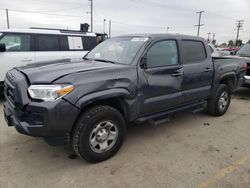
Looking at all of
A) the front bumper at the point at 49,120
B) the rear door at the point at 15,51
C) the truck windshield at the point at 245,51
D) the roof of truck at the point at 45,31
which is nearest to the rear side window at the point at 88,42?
the roof of truck at the point at 45,31

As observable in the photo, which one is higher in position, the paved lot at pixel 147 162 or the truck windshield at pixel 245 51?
the truck windshield at pixel 245 51

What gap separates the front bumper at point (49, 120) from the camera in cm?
244

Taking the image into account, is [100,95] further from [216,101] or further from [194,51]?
[216,101]

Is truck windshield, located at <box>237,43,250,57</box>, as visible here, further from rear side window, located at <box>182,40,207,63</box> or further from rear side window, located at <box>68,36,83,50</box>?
rear side window, located at <box>68,36,83,50</box>

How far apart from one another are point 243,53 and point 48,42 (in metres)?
6.91

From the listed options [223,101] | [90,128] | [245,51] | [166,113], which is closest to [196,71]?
[166,113]

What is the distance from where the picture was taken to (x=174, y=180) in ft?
8.64

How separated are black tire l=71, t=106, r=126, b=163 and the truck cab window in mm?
991

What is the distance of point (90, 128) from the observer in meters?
2.77

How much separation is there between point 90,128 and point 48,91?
720mm

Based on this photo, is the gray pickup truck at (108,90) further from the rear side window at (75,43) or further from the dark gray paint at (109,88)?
the rear side window at (75,43)

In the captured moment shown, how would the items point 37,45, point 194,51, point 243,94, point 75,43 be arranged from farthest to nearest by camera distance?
point 243,94, point 75,43, point 37,45, point 194,51

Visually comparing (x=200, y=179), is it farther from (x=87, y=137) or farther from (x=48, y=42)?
(x=48, y=42)

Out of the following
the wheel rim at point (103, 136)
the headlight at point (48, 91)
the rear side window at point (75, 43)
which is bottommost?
the wheel rim at point (103, 136)
